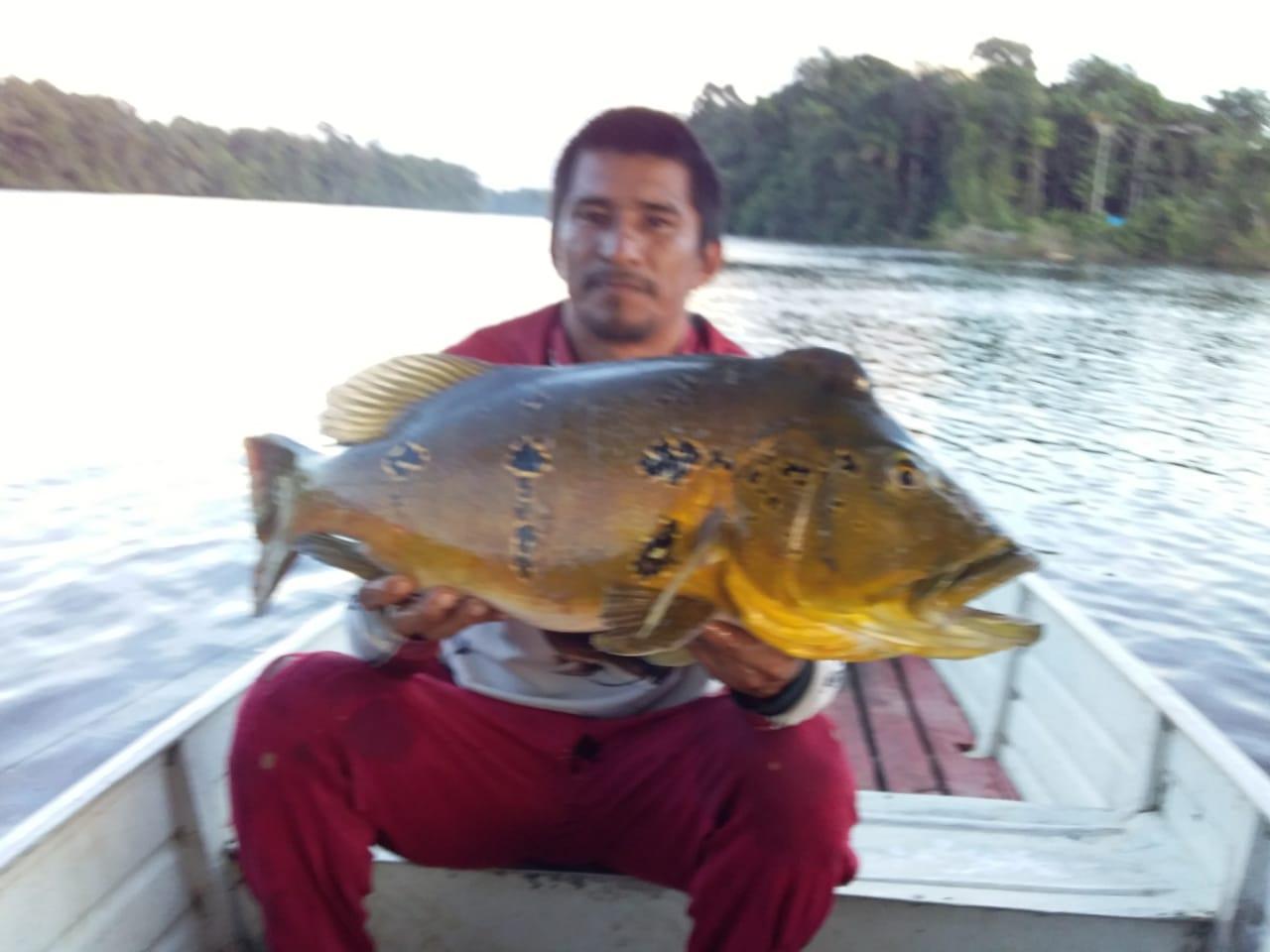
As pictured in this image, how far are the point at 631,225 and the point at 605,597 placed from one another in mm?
1099

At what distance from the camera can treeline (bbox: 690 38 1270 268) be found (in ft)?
179

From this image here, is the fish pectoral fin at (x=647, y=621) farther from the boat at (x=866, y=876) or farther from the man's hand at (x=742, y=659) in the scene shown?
the boat at (x=866, y=876)

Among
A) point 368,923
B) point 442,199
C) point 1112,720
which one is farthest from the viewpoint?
point 442,199

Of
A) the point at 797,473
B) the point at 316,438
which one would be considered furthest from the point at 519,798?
the point at 316,438

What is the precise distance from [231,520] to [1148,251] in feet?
186

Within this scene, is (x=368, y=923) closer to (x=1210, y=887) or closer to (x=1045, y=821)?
(x=1045, y=821)

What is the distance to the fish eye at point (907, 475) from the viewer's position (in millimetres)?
1571

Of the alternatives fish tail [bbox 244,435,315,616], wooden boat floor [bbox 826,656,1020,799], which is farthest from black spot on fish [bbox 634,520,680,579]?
wooden boat floor [bbox 826,656,1020,799]

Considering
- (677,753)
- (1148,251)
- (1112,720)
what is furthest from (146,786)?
(1148,251)

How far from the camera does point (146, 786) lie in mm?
2285

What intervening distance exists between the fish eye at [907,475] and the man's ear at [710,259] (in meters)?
1.16

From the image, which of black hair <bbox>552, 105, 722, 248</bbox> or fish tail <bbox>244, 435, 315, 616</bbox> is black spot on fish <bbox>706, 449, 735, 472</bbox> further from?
black hair <bbox>552, 105, 722, 248</bbox>

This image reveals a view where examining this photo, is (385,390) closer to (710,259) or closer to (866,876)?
(710,259)

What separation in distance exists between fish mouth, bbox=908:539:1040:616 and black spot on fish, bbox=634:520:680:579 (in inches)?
15.8
